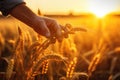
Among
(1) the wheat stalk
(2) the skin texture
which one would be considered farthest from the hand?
(1) the wheat stalk

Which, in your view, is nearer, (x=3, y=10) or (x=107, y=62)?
(x=3, y=10)

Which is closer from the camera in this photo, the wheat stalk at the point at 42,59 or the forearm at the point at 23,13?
the forearm at the point at 23,13

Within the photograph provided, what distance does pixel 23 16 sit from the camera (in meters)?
2.49

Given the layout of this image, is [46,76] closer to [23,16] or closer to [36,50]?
[36,50]

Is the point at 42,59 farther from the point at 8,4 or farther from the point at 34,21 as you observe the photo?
the point at 8,4

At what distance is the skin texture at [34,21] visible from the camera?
2492mm

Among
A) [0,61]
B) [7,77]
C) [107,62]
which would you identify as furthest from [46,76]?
[107,62]

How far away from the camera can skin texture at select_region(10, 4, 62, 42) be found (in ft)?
8.18

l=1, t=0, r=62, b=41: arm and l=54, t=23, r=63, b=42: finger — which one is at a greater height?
l=1, t=0, r=62, b=41: arm

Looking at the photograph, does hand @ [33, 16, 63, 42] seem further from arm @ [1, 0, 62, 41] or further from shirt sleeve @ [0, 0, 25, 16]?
shirt sleeve @ [0, 0, 25, 16]

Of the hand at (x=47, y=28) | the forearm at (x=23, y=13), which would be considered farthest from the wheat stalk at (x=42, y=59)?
the forearm at (x=23, y=13)

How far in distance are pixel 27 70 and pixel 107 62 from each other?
1.81 meters

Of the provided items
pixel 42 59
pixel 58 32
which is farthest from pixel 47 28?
pixel 42 59

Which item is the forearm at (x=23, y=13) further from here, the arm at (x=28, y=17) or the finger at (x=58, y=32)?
the finger at (x=58, y=32)
